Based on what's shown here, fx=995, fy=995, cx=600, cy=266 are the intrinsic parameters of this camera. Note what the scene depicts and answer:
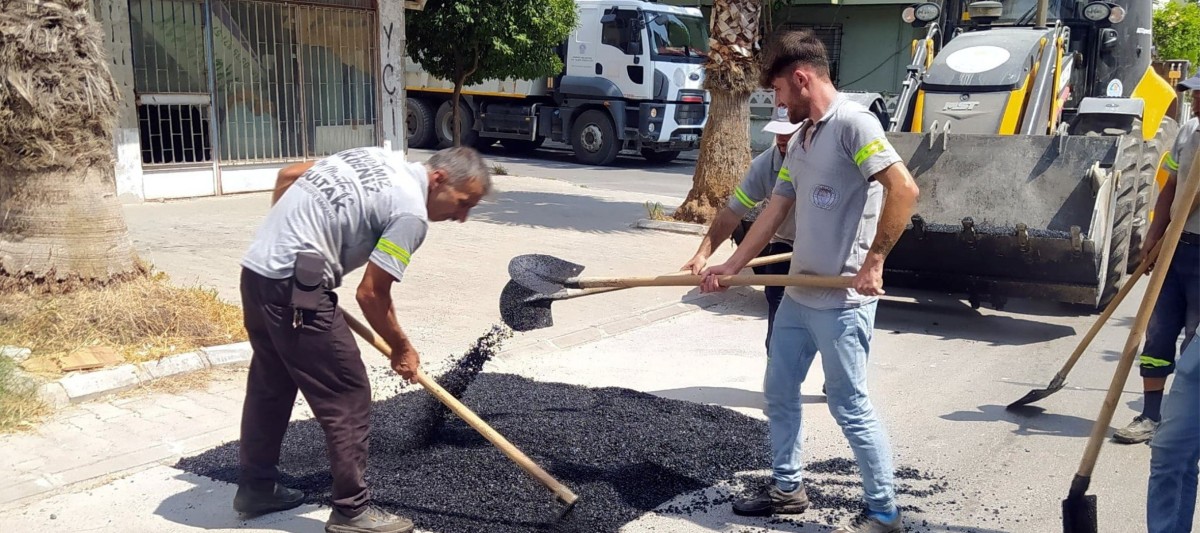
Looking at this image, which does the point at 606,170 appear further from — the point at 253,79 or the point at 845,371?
the point at 845,371

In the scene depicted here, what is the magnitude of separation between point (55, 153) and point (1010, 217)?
6.15m

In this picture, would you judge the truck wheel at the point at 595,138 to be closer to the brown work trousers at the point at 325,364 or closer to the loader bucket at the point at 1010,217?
the loader bucket at the point at 1010,217

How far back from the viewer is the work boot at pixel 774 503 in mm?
4066

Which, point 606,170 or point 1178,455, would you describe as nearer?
point 1178,455

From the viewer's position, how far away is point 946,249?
705 centimetres

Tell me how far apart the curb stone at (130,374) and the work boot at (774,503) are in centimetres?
319

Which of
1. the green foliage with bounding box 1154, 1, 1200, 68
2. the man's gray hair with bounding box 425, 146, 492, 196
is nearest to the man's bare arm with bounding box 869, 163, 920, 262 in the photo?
the man's gray hair with bounding box 425, 146, 492, 196

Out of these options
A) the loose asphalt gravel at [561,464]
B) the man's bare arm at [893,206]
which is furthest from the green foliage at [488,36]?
the man's bare arm at [893,206]

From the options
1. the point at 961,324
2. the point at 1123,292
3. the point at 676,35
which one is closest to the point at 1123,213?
the point at 961,324

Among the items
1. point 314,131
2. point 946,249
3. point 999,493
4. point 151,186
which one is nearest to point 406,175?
point 999,493

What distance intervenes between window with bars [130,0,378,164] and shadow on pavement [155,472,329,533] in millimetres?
8629

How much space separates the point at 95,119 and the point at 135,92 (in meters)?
6.23

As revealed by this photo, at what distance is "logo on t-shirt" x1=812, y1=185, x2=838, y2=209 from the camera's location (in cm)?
371

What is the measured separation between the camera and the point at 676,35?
18.7m
